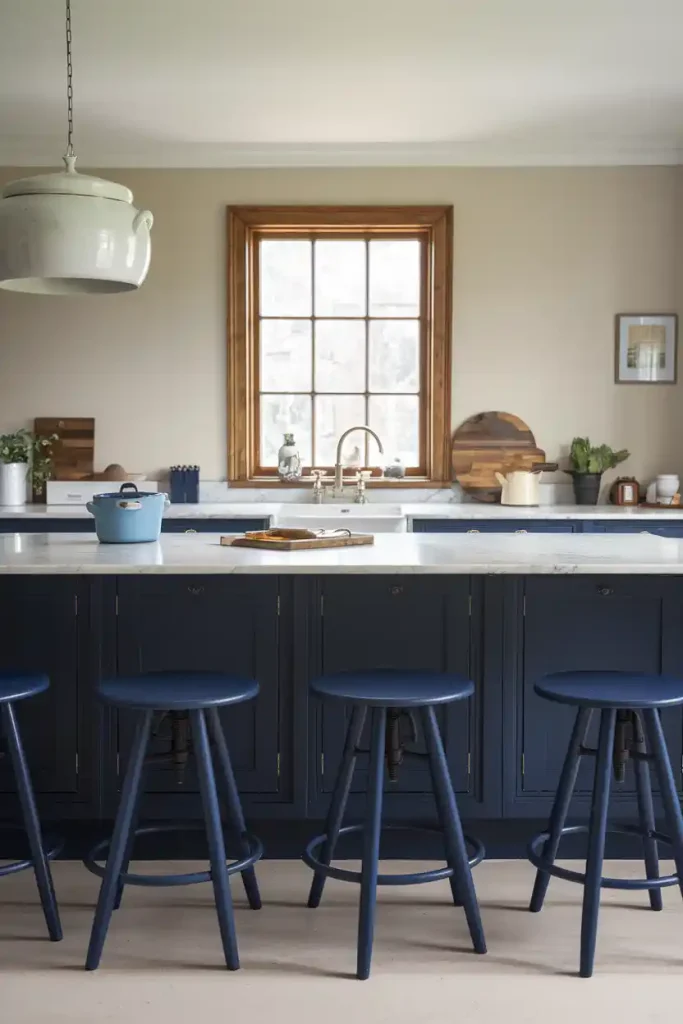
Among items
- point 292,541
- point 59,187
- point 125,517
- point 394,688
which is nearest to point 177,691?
point 394,688

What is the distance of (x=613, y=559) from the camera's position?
2965mm

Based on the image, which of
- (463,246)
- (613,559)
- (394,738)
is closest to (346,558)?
(394,738)

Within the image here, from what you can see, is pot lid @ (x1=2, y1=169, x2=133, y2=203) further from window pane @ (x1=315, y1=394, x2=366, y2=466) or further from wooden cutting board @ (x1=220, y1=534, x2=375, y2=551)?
window pane @ (x1=315, y1=394, x2=366, y2=466)

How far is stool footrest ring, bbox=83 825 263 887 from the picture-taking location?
2.62 meters

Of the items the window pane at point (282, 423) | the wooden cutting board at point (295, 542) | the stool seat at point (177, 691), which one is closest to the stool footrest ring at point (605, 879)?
the stool seat at point (177, 691)

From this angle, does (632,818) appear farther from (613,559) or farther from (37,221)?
(37,221)

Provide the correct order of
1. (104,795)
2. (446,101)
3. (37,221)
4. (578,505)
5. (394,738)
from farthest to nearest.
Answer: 1. (578,505)
2. (446,101)
3. (104,795)
4. (394,738)
5. (37,221)

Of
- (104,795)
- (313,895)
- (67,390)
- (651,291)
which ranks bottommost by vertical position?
(313,895)

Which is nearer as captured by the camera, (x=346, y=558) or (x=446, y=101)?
(x=346, y=558)

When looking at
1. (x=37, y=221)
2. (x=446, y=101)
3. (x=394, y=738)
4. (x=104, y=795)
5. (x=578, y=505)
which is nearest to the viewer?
(x=37, y=221)

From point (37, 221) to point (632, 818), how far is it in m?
2.39

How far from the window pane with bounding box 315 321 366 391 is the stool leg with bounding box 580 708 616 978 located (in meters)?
3.77

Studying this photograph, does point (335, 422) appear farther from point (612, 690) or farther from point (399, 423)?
point (612, 690)

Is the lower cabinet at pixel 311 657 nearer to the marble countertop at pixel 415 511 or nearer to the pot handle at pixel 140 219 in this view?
the pot handle at pixel 140 219
